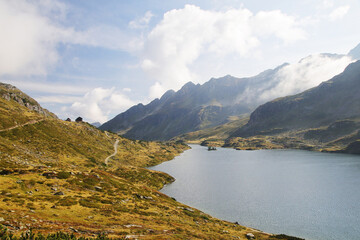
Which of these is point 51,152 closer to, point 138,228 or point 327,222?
point 138,228

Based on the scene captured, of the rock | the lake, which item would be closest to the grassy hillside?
the rock

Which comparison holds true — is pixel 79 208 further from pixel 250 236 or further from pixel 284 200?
pixel 284 200

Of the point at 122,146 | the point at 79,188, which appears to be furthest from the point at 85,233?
the point at 122,146

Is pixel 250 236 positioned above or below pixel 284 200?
above

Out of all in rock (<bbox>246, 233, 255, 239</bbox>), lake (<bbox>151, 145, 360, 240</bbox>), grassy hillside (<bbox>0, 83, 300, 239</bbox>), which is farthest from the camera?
lake (<bbox>151, 145, 360, 240</bbox>)

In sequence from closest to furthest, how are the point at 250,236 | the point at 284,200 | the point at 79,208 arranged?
the point at 79,208
the point at 250,236
the point at 284,200

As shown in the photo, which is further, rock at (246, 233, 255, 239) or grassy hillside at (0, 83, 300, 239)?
rock at (246, 233, 255, 239)

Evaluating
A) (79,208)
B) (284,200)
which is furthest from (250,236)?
(284,200)

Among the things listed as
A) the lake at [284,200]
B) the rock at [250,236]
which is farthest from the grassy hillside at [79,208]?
the lake at [284,200]

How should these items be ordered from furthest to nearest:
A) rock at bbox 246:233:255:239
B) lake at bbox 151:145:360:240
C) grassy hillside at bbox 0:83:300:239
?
1. lake at bbox 151:145:360:240
2. rock at bbox 246:233:255:239
3. grassy hillside at bbox 0:83:300:239

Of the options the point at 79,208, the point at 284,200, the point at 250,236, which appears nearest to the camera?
the point at 79,208

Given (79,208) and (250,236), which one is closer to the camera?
(79,208)

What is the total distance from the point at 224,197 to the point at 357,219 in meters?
39.7

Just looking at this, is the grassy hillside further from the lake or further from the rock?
the lake
